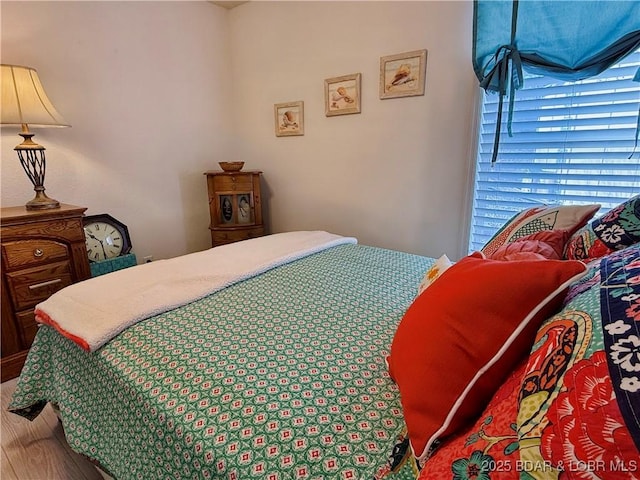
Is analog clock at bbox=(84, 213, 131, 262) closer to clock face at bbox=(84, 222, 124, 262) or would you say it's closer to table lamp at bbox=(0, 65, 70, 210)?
clock face at bbox=(84, 222, 124, 262)

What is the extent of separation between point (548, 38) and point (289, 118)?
6.34 ft

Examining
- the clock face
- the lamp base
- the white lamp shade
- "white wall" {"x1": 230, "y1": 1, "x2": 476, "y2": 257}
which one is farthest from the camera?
the clock face

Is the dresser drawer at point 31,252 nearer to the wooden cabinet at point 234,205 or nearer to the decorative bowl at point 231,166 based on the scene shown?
the wooden cabinet at point 234,205

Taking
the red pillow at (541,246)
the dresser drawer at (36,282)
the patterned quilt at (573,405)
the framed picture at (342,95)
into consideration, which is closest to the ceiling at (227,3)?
the framed picture at (342,95)

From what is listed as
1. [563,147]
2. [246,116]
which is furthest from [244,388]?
[246,116]

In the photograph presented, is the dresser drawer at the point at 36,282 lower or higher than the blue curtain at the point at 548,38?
lower

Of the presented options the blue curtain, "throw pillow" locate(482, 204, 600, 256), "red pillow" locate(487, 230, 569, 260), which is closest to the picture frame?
the blue curtain

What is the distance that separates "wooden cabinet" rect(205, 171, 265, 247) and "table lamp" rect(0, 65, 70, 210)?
3.75 feet

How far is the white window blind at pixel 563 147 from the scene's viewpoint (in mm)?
1695

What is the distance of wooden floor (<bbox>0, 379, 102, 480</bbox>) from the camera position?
4.81 ft

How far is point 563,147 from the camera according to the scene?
1873 mm

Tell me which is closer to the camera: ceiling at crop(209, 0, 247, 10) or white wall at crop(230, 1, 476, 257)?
white wall at crop(230, 1, 476, 257)


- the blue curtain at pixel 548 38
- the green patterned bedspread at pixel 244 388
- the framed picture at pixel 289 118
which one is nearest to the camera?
the green patterned bedspread at pixel 244 388

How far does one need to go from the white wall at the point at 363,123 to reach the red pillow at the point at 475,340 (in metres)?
1.72
